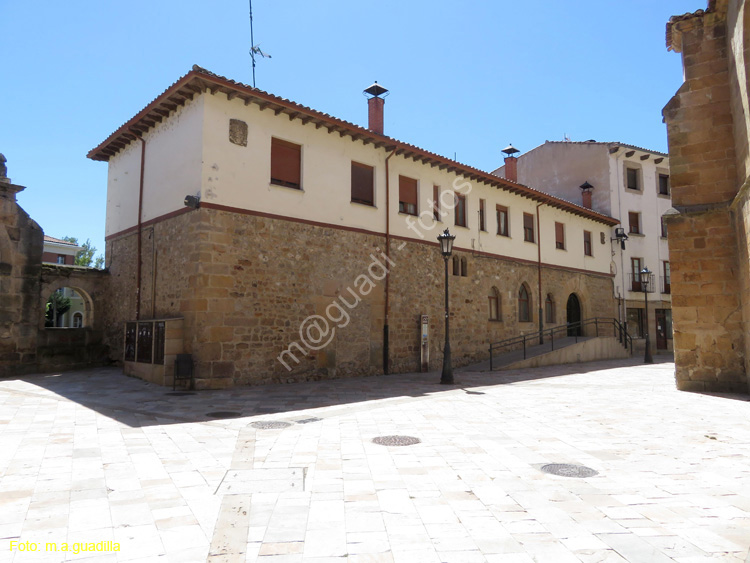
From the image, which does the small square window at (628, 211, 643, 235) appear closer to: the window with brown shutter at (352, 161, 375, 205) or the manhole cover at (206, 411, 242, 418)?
the window with brown shutter at (352, 161, 375, 205)

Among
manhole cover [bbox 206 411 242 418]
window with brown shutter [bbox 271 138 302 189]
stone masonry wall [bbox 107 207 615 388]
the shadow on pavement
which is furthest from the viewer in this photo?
window with brown shutter [bbox 271 138 302 189]

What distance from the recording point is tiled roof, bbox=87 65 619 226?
11.4m

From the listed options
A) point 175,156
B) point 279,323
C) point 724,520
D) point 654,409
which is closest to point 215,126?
point 175,156

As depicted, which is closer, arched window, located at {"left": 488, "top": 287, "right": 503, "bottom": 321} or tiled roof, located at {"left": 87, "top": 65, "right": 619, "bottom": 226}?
tiled roof, located at {"left": 87, "top": 65, "right": 619, "bottom": 226}

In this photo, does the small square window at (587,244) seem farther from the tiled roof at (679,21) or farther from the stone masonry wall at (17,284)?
the stone masonry wall at (17,284)

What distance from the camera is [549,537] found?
3.31m

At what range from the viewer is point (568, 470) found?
4945mm

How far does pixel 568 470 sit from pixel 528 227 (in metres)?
17.4

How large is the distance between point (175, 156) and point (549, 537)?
12.2 metres

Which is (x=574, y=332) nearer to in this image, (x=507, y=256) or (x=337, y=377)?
(x=507, y=256)

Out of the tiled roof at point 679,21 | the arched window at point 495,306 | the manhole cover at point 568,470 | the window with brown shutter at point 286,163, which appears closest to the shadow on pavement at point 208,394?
the manhole cover at point 568,470

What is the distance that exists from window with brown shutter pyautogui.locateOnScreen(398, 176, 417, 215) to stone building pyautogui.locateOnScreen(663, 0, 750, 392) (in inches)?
296

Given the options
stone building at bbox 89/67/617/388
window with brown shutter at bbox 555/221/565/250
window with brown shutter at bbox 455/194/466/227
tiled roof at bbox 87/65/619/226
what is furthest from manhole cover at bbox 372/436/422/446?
window with brown shutter at bbox 555/221/565/250

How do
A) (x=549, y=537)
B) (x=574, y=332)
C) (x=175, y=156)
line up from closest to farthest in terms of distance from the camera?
(x=549, y=537) → (x=175, y=156) → (x=574, y=332)
